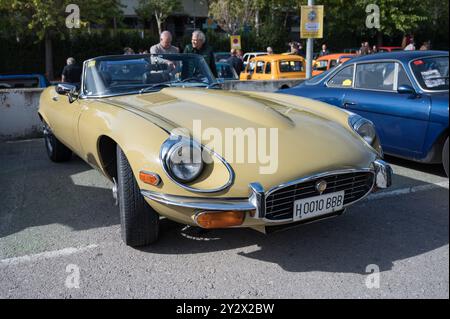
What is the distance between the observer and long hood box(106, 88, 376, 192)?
2703 mm

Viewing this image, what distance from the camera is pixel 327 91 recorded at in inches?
230

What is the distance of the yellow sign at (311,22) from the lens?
10.7 metres

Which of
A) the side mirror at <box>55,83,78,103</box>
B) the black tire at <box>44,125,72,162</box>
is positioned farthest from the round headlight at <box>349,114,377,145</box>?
the black tire at <box>44,125,72,162</box>

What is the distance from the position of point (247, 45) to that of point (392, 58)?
80.7ft

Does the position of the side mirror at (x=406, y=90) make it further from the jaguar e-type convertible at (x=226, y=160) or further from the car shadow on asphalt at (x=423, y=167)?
the jaguar e-type convertible at (x=226, y=160)

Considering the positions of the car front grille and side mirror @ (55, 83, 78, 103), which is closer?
the car front grille

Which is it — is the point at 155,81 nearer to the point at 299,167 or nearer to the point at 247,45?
the point at 299,167

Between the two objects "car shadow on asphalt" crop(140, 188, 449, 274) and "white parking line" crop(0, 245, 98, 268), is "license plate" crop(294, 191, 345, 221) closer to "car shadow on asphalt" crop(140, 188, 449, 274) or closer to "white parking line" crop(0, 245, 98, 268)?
"car shadow on asphalt" crop(140, 188, 449, 274)

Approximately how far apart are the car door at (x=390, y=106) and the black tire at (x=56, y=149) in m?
3.62

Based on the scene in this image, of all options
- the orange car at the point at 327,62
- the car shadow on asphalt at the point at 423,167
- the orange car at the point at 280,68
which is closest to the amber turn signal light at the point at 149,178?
the car shadow on asphalt at the point at 423,167

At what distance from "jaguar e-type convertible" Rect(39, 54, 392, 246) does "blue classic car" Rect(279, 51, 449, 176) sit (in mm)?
1404

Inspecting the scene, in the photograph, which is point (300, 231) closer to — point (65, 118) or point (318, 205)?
point (318, 205)

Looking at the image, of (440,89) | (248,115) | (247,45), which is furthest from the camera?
(247,45)
